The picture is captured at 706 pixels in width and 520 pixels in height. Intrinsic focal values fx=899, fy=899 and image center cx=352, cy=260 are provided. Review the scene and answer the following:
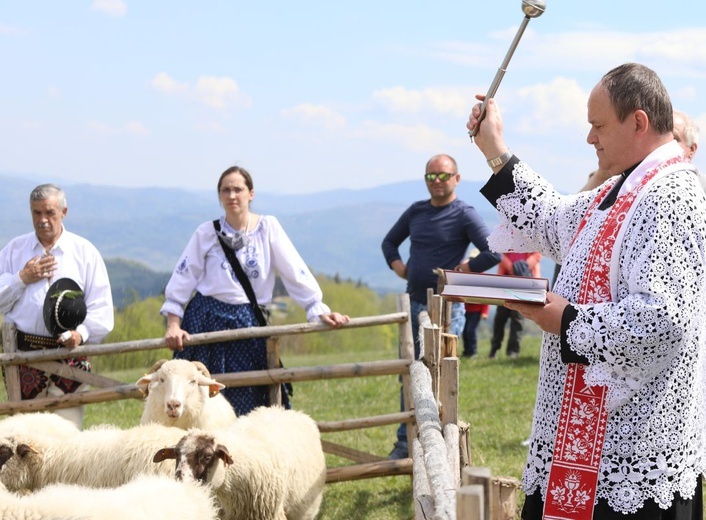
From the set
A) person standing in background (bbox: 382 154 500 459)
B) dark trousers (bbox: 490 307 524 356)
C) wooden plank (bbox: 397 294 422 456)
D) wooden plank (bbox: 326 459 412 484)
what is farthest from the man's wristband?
dark trousers (bbox: 490 307 524 356)

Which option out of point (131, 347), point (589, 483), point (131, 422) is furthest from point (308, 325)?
point (131, 422)

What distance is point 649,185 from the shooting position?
270 cm

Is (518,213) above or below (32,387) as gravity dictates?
above

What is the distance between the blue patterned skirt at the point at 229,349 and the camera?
6.39 m

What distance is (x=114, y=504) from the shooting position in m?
3.66

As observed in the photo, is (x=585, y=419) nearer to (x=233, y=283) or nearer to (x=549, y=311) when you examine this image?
(x=549, y=311)

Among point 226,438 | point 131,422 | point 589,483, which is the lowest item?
point 131,422

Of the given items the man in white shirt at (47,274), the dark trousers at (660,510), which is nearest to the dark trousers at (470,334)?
the man in white shirt at (47,274)

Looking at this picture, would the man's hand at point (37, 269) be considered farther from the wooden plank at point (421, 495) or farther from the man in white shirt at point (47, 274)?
the wooden plank at point (421, 495)

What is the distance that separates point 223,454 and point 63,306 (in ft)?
6.76

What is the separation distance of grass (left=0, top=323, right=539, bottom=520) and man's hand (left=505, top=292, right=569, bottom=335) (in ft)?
9.62

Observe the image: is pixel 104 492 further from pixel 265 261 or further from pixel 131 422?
pixel 131 422

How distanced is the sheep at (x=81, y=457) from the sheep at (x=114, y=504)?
0.67 metres

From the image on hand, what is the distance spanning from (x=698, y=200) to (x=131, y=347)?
477 centimetres
